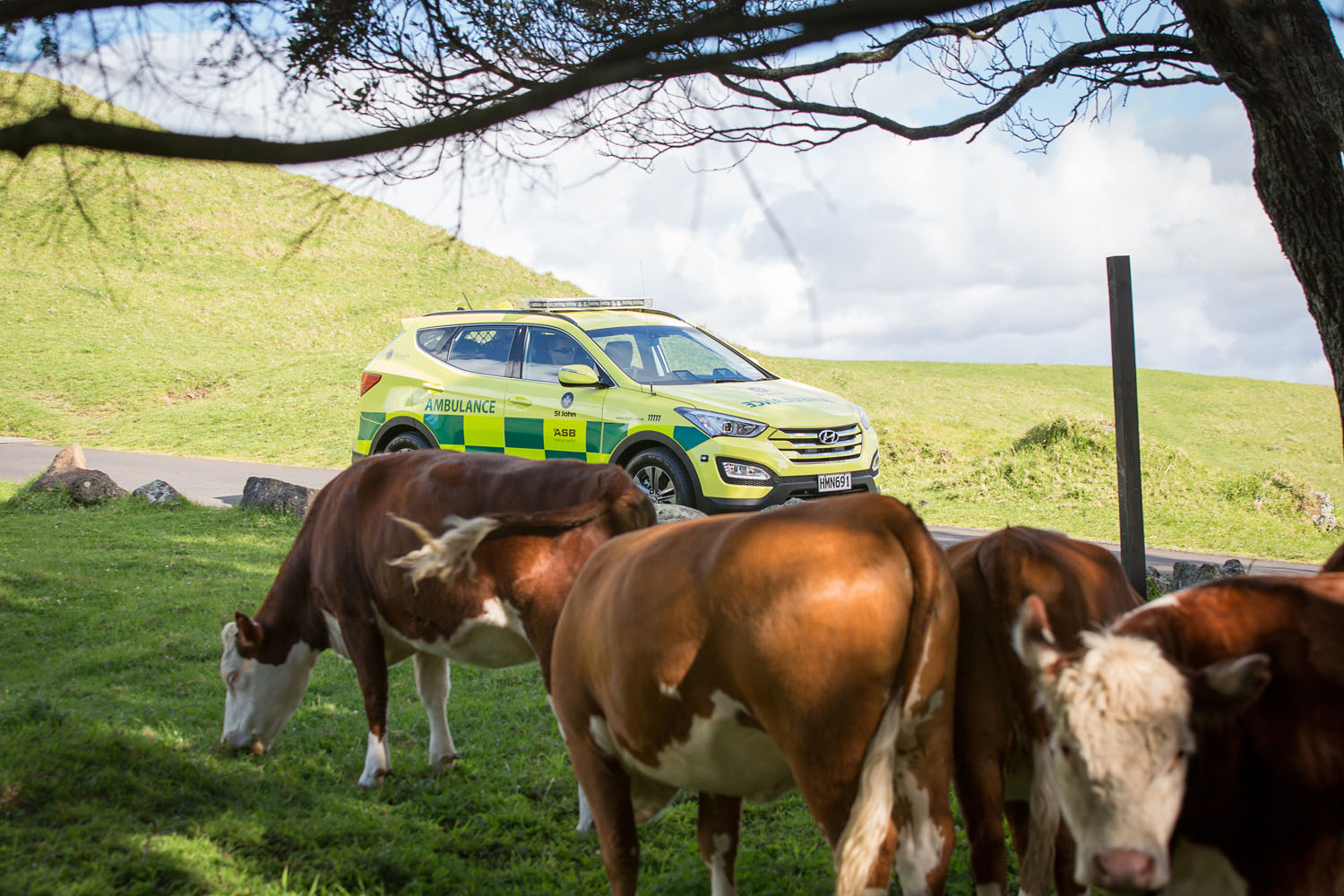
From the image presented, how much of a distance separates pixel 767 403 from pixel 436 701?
5.10 m

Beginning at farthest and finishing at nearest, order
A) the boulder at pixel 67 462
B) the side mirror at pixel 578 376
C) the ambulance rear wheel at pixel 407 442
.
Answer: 1. the boulder at pixel 67 462
2. the ambulance rear wheel at pixel 407 442
3. the side mirror at pixel 578 376

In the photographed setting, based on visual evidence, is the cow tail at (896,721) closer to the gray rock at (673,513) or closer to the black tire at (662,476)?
the gray rock at (673,513)

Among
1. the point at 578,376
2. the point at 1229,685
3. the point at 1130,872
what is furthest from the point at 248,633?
the point at 578,376

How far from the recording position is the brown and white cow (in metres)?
4.52

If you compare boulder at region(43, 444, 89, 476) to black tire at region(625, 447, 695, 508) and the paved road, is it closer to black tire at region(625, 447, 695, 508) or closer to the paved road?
the paved road

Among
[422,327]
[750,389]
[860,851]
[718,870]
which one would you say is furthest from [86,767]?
[422,327]

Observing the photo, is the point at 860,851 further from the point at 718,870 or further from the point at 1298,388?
the point at 1298,388

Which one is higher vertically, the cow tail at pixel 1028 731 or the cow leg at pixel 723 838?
the cow tail at pixel 1028 731

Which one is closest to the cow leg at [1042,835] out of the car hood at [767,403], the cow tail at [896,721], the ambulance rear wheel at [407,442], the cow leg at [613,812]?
the cow tail at [896,721]

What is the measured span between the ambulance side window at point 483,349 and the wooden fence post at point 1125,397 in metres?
5.83

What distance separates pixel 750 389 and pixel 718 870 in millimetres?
6757

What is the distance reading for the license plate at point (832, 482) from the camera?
9.55 m

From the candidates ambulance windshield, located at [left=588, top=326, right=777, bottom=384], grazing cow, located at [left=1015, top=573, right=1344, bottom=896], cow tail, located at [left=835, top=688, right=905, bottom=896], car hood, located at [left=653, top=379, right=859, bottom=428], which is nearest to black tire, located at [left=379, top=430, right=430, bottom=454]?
ambulance windshield, located at [left=588, top=326, right=777, bottom=384]

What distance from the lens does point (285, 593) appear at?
18.1 ft
